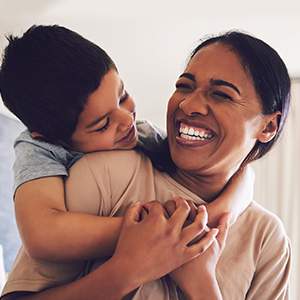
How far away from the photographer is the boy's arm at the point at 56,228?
2.93 ft

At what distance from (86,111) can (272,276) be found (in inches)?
26.3

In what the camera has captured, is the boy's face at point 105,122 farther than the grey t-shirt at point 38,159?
Yes

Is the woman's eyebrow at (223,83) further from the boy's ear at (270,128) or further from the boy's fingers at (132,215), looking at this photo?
the boy's fingers at (132,215)

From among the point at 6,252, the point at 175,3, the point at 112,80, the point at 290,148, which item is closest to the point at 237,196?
the point at 112,80

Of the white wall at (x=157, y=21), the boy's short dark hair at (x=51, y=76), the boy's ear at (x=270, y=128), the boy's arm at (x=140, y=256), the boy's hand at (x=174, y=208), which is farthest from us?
the white wall at (x=157, y=21)

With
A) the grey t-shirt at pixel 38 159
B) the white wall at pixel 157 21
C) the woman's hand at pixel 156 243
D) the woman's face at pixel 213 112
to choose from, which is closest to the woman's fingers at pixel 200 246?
the woman's hand at pixel 156 243

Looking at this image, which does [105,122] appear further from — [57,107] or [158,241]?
[158,241]

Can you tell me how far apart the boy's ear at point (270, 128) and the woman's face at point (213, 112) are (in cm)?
5

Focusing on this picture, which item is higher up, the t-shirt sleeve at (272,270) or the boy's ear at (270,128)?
the boy's ear at (270,128)

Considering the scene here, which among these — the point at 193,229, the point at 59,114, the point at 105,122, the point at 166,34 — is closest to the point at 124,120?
the point at 105,122

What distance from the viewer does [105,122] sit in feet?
3.77

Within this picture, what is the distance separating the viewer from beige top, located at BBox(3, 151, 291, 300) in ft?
3.15

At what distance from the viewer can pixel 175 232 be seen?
910 mm

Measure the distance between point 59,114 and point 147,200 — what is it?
33 centimetres
